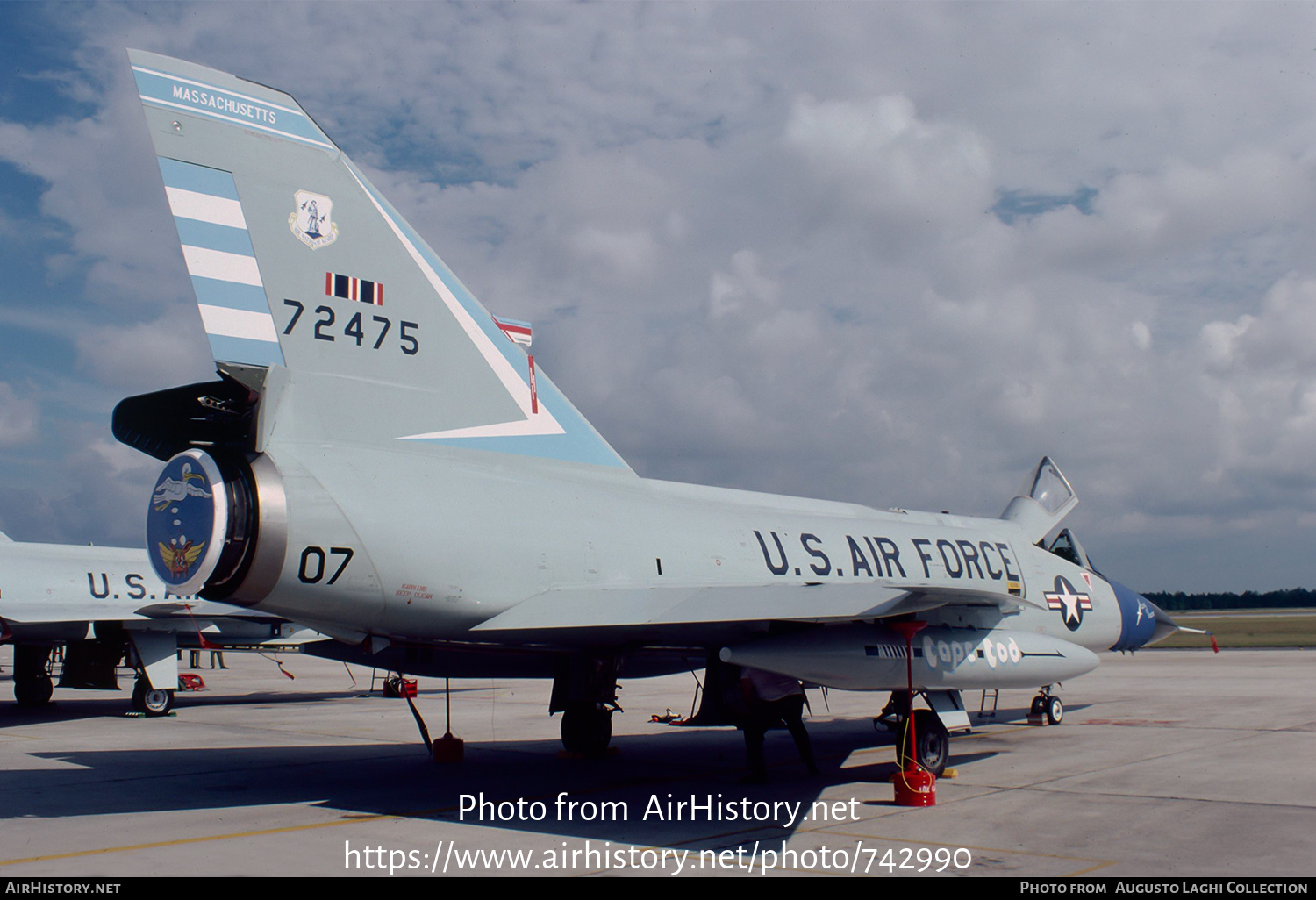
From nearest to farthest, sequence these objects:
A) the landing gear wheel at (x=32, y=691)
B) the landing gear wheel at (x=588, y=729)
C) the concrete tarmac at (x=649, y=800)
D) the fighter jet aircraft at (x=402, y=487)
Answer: the concrete tarmac at (x=649, y=800) → the fighter jet aircraft at (x=402, y=487) → the landing gear wheel at (x=588, y=729) → the landing gear wheel at (x=32, y=691)

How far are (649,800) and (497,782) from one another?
173 centimetres

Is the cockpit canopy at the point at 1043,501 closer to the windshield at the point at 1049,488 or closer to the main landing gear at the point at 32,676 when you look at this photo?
the windshield at the point at 1049,488

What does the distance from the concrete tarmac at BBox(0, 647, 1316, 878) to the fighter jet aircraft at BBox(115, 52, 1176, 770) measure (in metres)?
1.21

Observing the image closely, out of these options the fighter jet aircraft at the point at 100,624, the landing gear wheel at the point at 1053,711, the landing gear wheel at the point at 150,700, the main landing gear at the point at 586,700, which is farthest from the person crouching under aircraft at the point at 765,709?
the landing gear wheel at the point at 150,700

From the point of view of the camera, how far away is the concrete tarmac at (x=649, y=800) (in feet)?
19.5

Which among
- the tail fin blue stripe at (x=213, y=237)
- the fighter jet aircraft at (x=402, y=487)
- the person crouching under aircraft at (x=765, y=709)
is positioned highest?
the tail fin blue stripe at (x=213, y=237)

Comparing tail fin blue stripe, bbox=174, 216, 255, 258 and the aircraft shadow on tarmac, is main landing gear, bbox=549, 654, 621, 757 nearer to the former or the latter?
the aircraft shadow on tarmac

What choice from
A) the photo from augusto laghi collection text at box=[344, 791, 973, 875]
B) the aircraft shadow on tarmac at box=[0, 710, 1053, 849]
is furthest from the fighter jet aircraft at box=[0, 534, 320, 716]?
the photo from augusto laghi collection text at box=[344, 791, 973, 875]

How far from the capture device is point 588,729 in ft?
35.0

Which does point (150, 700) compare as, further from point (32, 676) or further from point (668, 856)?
point (668, 856)

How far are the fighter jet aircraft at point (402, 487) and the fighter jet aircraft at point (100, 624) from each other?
8.46 meters

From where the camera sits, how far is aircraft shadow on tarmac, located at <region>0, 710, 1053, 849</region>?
730 centimetres

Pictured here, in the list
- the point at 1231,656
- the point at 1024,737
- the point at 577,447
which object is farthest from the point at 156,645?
the point at 1231,656

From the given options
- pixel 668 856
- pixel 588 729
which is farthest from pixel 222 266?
pixel 588 729
